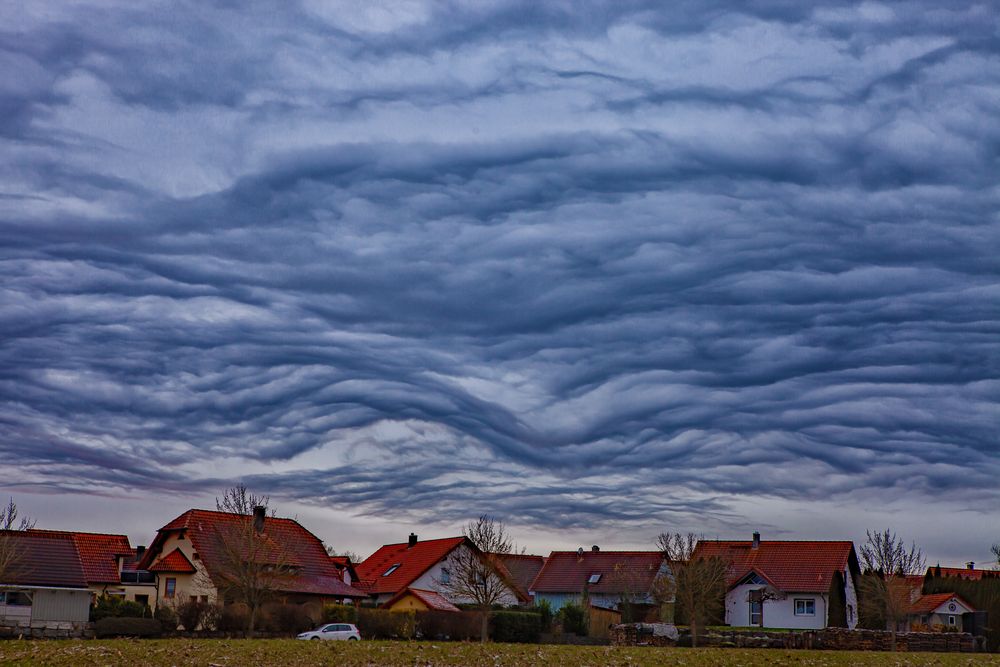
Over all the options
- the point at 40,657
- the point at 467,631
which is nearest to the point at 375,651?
the point at 40,657

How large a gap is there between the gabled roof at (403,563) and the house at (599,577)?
1062 centimetres

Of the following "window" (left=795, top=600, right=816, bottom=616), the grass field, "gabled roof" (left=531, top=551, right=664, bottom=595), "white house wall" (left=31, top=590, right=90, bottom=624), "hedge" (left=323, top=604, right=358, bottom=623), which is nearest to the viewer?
the grass field

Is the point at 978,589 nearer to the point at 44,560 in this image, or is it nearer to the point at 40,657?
the point at 44,560

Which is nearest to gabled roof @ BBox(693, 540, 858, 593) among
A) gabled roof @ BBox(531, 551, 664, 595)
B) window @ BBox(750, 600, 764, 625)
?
window @ BBox(750, 600, 764, 625)

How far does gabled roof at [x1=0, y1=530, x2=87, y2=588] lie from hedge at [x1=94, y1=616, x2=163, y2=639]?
48.2 ft

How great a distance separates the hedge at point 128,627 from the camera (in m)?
49.0

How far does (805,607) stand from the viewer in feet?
270

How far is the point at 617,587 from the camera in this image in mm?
91438

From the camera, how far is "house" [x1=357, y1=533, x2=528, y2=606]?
81.6 meters

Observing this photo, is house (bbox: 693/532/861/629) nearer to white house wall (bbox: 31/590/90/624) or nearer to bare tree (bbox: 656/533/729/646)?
bare tree (bbox: 656/533/729/646)

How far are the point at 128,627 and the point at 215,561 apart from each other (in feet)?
60.6

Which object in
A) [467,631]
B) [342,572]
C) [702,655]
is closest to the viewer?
[702,655]

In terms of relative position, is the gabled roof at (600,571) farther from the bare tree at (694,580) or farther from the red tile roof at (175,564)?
the red tile roof at (175,564)

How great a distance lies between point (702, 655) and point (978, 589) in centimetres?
7417
